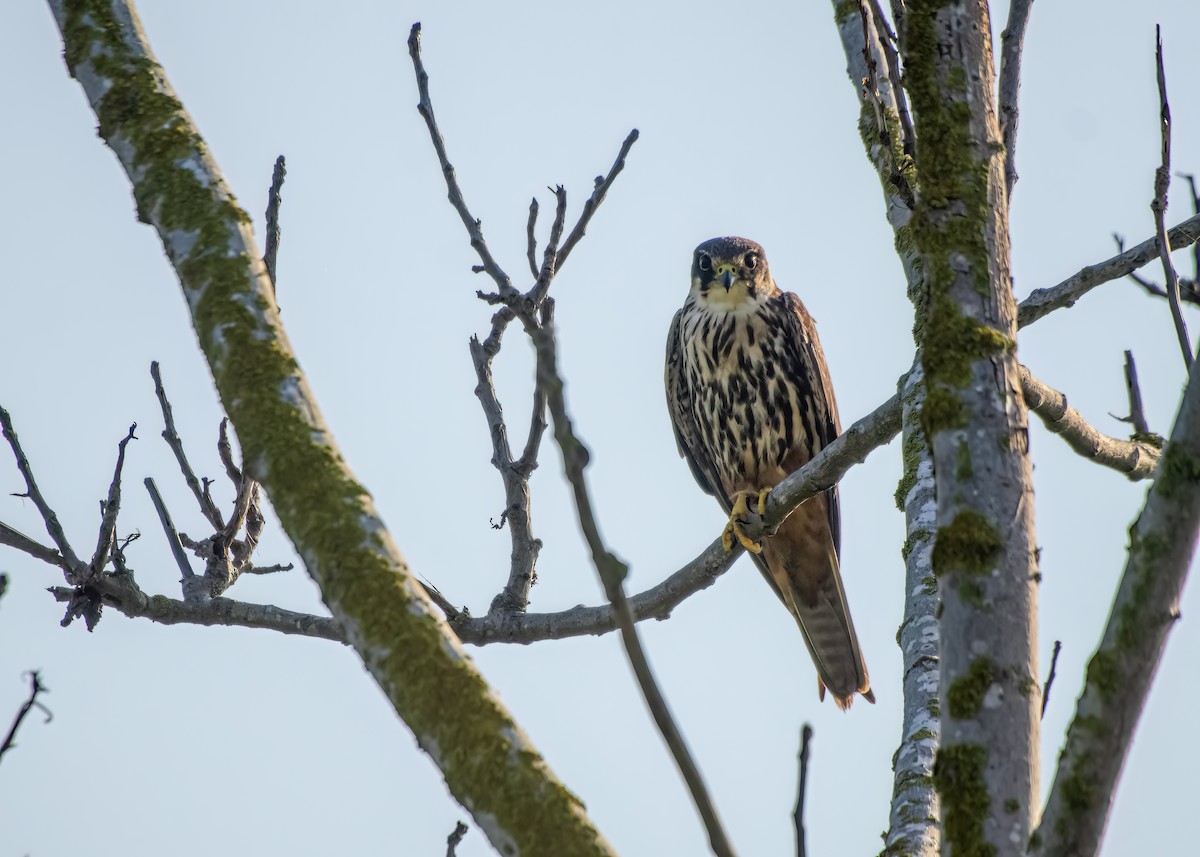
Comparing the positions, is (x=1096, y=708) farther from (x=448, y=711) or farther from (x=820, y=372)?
(x=820, y=372)

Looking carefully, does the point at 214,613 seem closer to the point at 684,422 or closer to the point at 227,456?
the point at 227,456

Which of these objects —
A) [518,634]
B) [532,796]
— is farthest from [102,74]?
[518,634]

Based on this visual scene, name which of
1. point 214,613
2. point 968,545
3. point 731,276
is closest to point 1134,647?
point 968,545

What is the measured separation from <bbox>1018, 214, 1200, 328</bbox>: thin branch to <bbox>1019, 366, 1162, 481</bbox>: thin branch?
274mm

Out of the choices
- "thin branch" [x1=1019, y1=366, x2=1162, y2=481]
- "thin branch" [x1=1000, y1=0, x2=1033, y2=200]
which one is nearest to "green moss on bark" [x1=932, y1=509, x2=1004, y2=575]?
"thin branch" [x1=1000, y1=0, x2=1033, y2=200]

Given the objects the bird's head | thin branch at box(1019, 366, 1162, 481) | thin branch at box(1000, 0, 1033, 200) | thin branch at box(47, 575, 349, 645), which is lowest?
thin branch at box(47, 575, 349, 645)

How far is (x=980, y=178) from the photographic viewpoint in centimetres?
199

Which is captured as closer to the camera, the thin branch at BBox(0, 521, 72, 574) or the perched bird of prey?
the thin branch at BBox(0, 521, 72, 574)

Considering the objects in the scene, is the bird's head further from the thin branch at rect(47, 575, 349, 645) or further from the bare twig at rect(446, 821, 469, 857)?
the bare twig at rect(446, 821, 469, 857)

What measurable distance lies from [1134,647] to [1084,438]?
2.68 metres

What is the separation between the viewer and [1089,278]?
3957 mm

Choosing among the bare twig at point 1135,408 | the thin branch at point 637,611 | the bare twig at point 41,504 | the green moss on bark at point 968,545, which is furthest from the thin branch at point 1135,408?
the bare twig at point 41,504

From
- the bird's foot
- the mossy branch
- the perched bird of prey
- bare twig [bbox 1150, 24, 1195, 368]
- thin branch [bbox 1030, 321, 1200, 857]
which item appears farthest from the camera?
the perched bird of prey

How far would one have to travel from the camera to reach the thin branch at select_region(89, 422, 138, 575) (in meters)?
3.60
